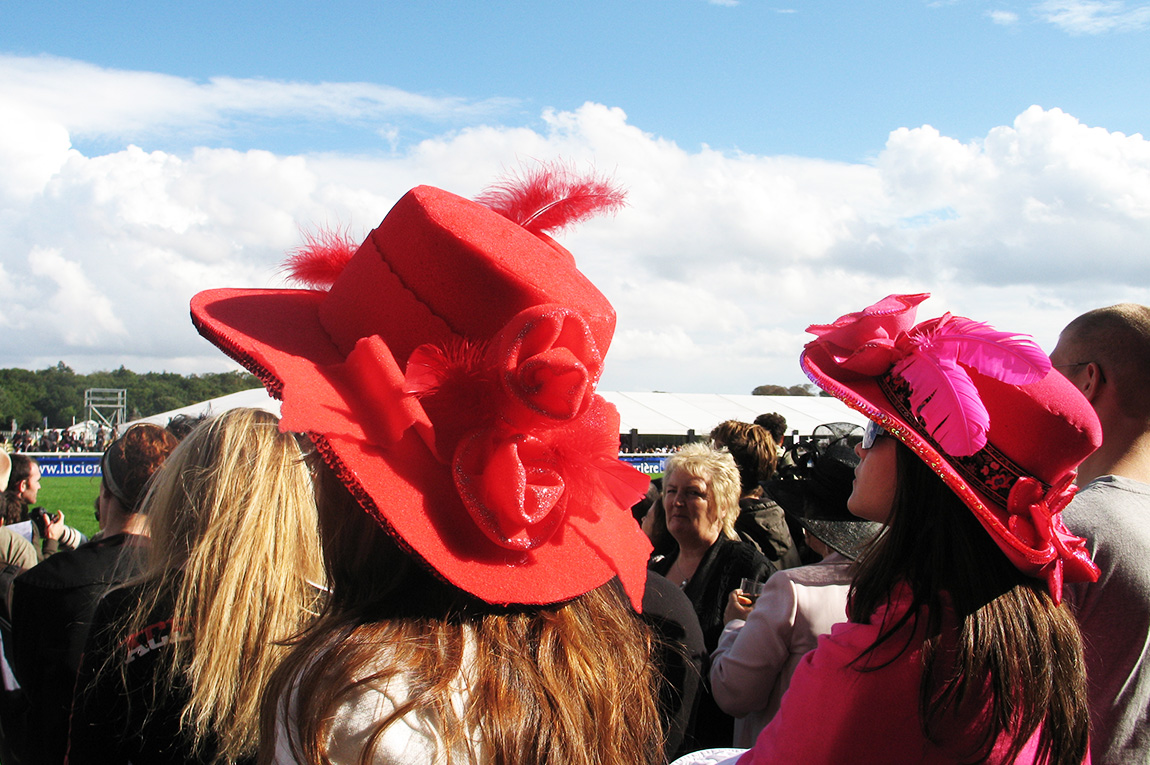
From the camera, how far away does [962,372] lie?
1.55 m

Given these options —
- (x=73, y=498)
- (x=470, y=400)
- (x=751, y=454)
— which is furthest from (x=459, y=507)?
(x=73, y=498)

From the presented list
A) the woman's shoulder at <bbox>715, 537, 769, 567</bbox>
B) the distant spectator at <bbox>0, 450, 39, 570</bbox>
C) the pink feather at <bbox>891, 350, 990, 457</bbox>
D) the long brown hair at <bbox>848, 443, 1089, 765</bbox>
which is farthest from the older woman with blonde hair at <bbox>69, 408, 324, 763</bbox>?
the distant spectator at <bbox>0, 450, 39, 570</bbox>

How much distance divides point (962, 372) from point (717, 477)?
264 centimetres

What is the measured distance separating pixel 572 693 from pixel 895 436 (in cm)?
90

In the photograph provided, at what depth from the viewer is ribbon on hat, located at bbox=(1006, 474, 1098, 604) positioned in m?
1.48

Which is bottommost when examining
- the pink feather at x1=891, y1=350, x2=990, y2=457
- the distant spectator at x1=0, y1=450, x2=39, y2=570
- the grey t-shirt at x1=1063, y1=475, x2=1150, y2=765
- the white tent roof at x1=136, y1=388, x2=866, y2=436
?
the white tent roof at x1=136, y1=388, x2=866, y2=436

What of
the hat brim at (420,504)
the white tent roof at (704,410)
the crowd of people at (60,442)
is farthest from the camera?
the crowd of people at (60,442)

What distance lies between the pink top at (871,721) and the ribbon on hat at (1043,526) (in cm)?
22

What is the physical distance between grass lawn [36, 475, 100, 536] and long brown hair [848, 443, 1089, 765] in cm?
1504

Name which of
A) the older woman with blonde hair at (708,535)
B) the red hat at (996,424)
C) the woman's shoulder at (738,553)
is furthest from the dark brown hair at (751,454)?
the red hat at (996,424)

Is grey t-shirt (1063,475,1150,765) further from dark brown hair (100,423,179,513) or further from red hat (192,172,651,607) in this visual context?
dark brown hair (100,423,179,513)

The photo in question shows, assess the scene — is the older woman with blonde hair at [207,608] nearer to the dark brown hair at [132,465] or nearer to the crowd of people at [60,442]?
the dark brown hair at [132,465]

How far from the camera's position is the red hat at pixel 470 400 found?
3.82 feet

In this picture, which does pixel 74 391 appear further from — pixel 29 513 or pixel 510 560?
pixel 510 560
